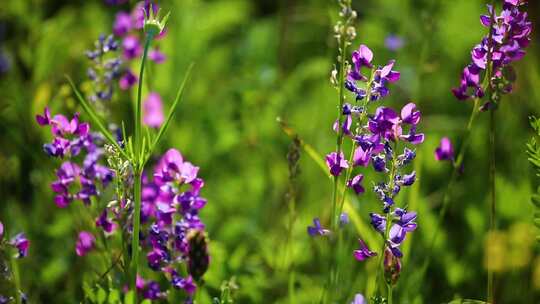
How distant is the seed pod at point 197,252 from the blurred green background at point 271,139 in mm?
488

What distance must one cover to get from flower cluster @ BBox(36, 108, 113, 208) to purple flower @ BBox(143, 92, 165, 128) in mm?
872

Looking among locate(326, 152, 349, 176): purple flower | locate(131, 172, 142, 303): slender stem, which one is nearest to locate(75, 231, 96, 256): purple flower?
locate(131, 172, 142, 303): slender stem

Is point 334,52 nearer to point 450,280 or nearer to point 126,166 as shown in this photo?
point 450,280

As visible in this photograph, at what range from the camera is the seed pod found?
1.49 metres

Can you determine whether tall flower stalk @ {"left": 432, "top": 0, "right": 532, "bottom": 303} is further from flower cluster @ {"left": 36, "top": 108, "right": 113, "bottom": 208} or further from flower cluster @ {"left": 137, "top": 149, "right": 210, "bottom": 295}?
flower cluster @ {"left": 36, "top": 108, "right": 113, "bottom": 208}

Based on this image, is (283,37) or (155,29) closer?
(155,29)

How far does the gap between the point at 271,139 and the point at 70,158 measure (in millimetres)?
1457

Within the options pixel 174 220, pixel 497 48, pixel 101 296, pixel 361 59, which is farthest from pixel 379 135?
pixel 101 296

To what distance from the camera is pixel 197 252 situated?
1.49 m

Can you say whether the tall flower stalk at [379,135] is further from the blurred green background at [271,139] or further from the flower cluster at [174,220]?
the blurred green background at [271,139]

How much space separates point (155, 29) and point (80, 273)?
50.9 inches

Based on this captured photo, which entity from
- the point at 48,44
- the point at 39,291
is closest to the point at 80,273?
the point at 39,291

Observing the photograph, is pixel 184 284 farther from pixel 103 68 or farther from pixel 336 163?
pixel 103 68

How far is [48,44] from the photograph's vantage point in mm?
3168
